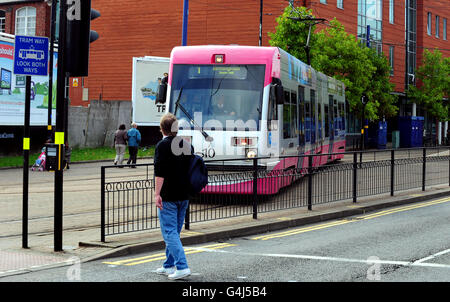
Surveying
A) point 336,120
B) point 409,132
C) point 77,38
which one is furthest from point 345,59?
point 77,38

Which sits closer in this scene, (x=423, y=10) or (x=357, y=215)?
(x=357, y=215)

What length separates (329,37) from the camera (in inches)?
1676

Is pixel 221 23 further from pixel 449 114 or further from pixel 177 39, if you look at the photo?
pixel 449 114

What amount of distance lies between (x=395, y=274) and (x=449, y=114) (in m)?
53.4

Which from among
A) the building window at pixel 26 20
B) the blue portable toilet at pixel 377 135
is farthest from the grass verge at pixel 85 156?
the blue portable toilet at pixel 377 135

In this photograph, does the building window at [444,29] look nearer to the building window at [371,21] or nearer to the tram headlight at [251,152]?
the building window at [371,21]

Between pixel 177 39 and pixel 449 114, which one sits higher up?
pixel 177 39

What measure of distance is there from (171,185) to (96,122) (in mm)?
27751

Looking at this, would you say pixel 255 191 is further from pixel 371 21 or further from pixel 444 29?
pixel 444 29

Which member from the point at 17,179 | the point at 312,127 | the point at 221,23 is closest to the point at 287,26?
the point at 221,23

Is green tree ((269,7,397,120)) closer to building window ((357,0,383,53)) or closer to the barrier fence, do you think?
building window ((357,0,383,53))

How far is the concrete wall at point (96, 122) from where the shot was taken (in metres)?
32.9

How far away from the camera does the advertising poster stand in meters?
36.0

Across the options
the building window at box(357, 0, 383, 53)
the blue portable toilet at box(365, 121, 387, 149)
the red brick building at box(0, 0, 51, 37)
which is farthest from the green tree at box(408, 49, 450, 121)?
the red brick building at box(0, 0, 51, 37)
